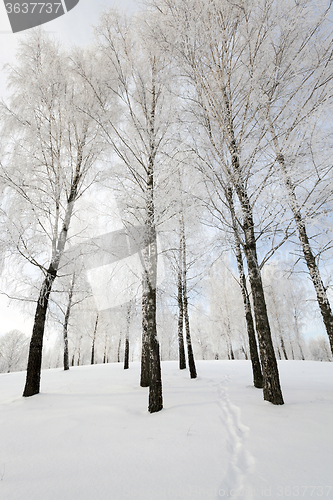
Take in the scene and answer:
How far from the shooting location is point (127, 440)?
275cm

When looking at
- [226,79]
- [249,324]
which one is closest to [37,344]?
[249,324]

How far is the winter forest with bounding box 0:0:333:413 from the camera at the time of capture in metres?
4.01

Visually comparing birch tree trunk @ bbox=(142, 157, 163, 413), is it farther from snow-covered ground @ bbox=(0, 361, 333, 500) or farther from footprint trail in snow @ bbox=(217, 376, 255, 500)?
footprint trail in snow @ bbox=(217, 376, 255, 500)

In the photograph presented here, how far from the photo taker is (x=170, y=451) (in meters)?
2.45

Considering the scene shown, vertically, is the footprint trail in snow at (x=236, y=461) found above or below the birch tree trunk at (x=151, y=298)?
below

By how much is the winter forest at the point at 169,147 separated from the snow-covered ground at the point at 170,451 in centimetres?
72

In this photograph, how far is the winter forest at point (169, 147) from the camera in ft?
13.2

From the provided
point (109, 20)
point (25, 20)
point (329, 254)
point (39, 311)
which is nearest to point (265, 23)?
point (109, 20)

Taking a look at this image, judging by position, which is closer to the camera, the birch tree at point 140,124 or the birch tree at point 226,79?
the birch tree at point 226,79

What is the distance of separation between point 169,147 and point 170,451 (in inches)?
229

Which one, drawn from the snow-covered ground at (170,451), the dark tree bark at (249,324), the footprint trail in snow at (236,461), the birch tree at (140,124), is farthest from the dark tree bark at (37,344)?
the dark tree bark at (249,324)

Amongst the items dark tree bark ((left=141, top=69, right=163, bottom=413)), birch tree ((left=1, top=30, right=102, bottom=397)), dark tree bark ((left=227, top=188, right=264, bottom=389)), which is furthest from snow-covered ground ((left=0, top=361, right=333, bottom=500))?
birch tree ((left=1, top=30, right=102, bottom=397))

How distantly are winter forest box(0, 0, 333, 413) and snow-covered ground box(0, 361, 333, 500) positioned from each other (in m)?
0.72

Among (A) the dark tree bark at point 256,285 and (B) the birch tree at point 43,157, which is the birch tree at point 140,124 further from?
(A) the dark tree bark at point 256,285
